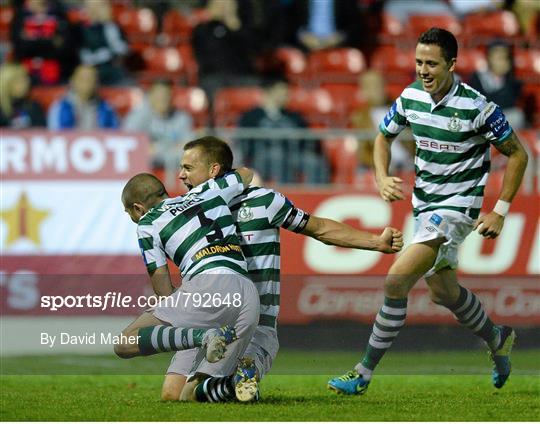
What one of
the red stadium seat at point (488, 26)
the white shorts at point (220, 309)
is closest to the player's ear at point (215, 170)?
the white shorts at point (220, 309)

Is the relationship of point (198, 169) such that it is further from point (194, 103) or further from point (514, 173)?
point (194, 103)

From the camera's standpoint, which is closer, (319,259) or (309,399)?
(309,399)

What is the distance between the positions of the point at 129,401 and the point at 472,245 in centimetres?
523

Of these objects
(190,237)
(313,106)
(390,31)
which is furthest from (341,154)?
(190,237)

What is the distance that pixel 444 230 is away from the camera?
802 centimetres

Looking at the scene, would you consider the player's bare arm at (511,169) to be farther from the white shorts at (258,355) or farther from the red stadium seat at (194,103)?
the red stadium seat at (194,103)

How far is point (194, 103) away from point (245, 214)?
6.84 metres

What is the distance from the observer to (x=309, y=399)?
770cm

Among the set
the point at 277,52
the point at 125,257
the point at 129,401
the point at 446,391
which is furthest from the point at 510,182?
the point at 277,52

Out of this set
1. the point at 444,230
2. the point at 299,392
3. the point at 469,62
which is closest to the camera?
the point at 444,230

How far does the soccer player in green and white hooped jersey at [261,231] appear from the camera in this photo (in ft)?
24.9

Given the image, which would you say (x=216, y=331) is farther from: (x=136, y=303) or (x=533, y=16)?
(x=533, y=16)

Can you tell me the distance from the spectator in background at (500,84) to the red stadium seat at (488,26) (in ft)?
7.10

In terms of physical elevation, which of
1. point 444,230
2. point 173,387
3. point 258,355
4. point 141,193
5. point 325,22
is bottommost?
point 173,387
